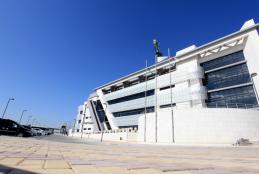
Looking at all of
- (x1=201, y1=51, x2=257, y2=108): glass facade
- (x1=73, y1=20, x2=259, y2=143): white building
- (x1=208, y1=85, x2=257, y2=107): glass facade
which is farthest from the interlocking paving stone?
(x1=201, y1=51, x2=257, y2=108): glass facade

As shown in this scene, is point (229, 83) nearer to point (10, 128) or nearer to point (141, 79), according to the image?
point (141, 79)

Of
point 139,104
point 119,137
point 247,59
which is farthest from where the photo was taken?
point 139,104

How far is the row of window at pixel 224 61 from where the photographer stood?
36.8 metres

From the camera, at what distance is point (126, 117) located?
55.1m

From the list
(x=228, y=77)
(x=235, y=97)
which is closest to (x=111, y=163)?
(x=235, y=97)

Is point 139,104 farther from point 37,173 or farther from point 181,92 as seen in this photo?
point 37,173

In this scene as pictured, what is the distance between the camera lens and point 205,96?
38.7m

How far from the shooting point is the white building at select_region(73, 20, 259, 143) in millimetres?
27350

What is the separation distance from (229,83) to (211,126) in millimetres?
14391

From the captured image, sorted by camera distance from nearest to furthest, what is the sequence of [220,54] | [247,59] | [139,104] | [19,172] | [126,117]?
[19,172], [247,59], [220,54], [139,104], [126,117]

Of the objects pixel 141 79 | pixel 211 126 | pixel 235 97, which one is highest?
pixel 141 79

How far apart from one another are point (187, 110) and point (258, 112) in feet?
35.5

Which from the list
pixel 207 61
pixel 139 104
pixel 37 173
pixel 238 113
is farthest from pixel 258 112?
pixel 37 173

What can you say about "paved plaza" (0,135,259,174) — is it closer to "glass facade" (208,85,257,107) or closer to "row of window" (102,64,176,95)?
"glass facade" (208,85,257,107)
